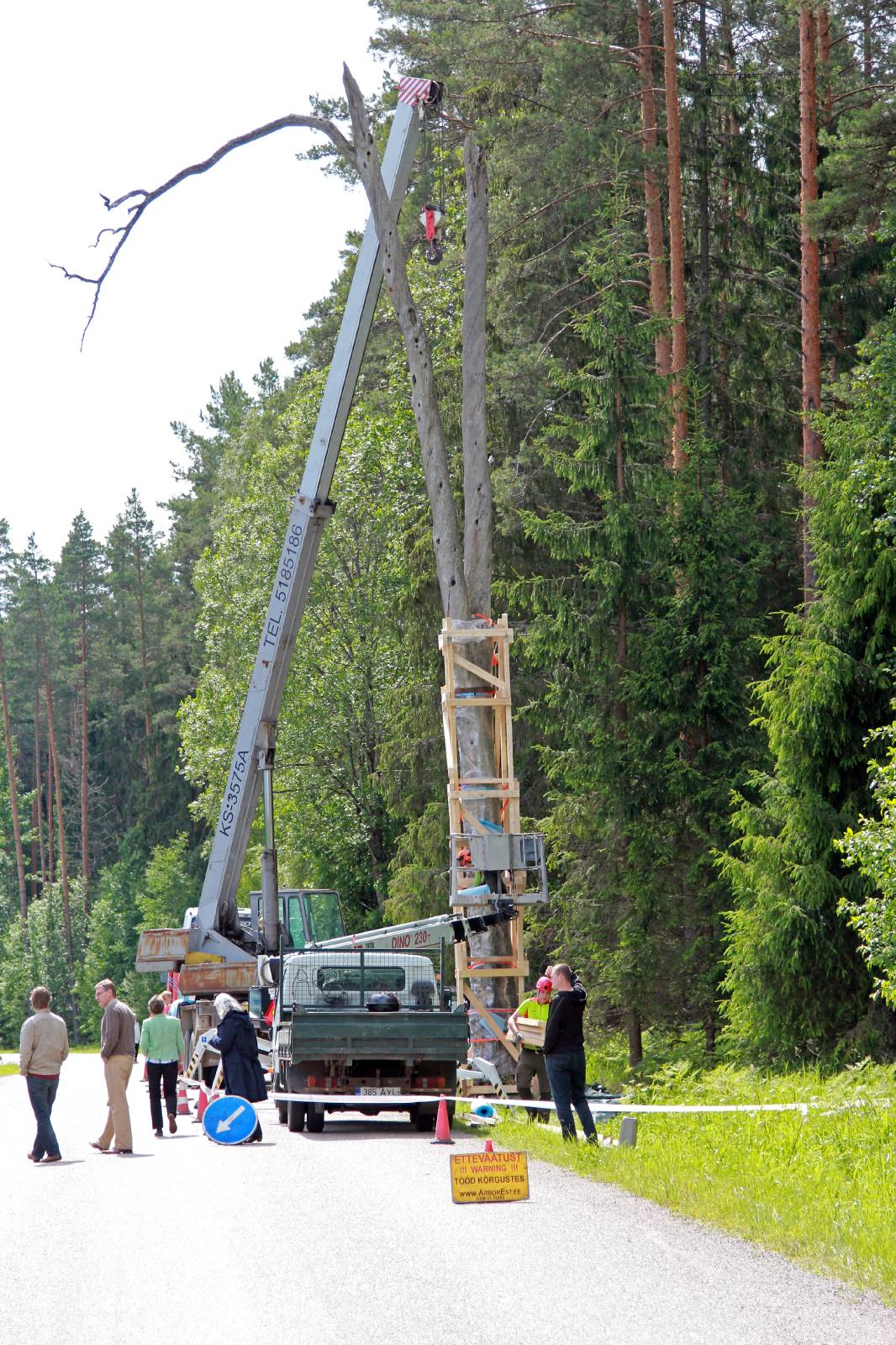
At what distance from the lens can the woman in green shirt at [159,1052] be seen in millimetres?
17000

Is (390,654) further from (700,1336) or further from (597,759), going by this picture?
(700,1336)

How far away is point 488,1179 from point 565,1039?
2432 millimetres

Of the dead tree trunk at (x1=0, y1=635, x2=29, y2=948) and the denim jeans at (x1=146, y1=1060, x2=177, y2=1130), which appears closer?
the denim jeans at (x1=146, y1=1060, x2=177, y2=1130)

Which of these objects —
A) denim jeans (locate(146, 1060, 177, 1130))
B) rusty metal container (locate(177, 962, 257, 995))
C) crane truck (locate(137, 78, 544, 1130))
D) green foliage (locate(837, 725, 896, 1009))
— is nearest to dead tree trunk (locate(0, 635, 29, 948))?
crane truck (locate(137, 78, 544, 1130))

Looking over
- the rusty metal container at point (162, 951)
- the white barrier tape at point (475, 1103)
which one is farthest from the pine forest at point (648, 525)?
the rusty metal container at point (162, 951)

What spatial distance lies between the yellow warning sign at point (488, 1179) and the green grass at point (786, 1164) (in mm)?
983

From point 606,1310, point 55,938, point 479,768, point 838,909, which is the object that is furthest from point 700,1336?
point 55,938

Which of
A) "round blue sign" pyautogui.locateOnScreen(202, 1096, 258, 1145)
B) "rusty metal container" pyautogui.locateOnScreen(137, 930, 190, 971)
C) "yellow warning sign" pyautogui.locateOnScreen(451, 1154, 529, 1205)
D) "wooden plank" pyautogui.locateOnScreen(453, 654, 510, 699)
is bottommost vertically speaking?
"round blue sign" pyautogui.locateOnScreen(202, 1096, 258, 1145)

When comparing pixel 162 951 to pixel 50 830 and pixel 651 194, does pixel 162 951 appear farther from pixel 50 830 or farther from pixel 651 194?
pixel 50 830

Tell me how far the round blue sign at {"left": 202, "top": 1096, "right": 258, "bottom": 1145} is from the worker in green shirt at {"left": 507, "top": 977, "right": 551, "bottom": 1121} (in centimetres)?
294

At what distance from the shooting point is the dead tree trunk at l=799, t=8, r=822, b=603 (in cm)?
2366

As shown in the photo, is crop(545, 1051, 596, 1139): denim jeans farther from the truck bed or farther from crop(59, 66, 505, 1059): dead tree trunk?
crop(59, 66, 505, 1059): dead tree trunk

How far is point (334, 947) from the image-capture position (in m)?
19.3

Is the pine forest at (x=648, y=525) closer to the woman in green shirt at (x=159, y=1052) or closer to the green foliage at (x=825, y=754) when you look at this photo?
the green foliage at (x=825, y=754)
